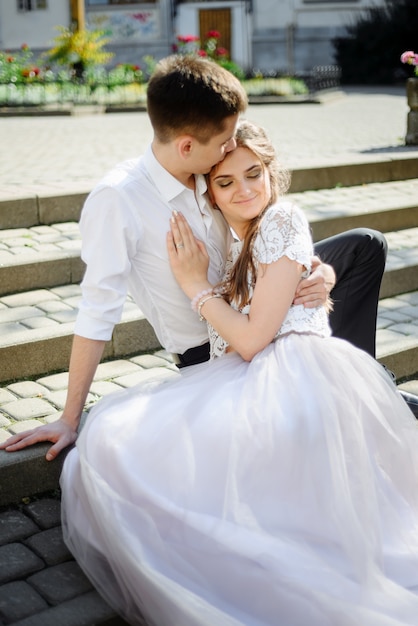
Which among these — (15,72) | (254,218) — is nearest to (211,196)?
(254,218)

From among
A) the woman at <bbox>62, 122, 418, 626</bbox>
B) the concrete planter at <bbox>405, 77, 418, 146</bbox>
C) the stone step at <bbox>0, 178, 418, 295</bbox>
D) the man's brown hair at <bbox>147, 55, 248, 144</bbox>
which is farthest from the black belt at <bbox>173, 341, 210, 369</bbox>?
the concrete planter at <bbox>405, 77, 418, 146</bbox>

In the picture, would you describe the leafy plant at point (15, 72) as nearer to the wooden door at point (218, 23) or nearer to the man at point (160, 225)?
the wooden door at point (218, 23)

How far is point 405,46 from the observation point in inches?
1153

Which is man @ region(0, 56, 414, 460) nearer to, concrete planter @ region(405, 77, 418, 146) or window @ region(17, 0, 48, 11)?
concrete planter @ region(405, 77, 418, 146)

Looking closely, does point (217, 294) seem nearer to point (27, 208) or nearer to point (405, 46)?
point (27, 208)

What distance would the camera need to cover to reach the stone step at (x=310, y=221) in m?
4.79

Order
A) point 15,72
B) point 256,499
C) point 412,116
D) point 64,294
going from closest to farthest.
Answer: point 256,499 → point 64,294 → point 412,116 → point 15,72

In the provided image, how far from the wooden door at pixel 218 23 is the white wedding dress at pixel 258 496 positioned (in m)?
32.0

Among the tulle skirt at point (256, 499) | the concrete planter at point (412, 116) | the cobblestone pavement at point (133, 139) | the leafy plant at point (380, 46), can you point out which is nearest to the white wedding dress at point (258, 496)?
the tulle skirt at point (256, 499)

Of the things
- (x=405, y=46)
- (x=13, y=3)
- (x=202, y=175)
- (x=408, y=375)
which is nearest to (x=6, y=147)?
(x=408, y=375)

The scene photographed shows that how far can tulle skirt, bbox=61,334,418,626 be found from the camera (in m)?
2.43

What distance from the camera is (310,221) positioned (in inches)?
233

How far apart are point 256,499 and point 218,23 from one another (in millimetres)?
32900

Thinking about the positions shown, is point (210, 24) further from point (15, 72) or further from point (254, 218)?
point (254, 218)
